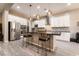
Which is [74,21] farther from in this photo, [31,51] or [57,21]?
[31,51]

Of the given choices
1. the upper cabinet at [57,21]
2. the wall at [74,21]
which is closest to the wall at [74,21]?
the wall at [74,21]

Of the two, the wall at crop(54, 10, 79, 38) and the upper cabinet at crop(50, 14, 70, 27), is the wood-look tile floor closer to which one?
the upper cabinet at crop(50, 14, 70, 27)

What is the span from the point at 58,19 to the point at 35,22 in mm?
1165

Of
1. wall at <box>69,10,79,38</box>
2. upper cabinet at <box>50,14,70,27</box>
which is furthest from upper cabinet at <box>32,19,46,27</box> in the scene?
wall at <box>69,10,79,38</box>

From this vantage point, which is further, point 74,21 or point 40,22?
point 74,21

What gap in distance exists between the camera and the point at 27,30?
5.61 m

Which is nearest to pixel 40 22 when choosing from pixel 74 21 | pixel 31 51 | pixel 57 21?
pixel 57 21

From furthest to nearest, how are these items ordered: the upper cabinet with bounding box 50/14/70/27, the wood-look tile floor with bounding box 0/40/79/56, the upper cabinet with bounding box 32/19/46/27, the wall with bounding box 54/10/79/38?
the wall with bounding box 54/10/79/38, the upper cabinet with bounding box 50/14/70/27, the upper cabinet with bounding box 32/19/46/27, the wood-look tile floor with bounding box 0/40/79/56

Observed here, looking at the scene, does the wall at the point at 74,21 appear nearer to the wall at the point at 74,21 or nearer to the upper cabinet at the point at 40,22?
the wall at the point at 74,21

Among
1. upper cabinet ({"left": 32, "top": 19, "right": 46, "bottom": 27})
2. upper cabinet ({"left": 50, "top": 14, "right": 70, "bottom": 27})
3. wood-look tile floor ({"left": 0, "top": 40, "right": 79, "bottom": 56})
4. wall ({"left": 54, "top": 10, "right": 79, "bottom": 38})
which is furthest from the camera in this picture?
wall ({"left": 54, "top": 10, "right": 79, "bottom": 38})

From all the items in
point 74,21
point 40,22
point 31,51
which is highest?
point 74,21

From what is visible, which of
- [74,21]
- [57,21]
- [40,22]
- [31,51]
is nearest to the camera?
[31,51]

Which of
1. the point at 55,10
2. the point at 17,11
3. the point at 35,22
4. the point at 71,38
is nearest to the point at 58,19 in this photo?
the point at 55,10

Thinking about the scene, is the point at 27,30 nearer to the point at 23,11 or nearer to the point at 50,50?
the point at 23,11
